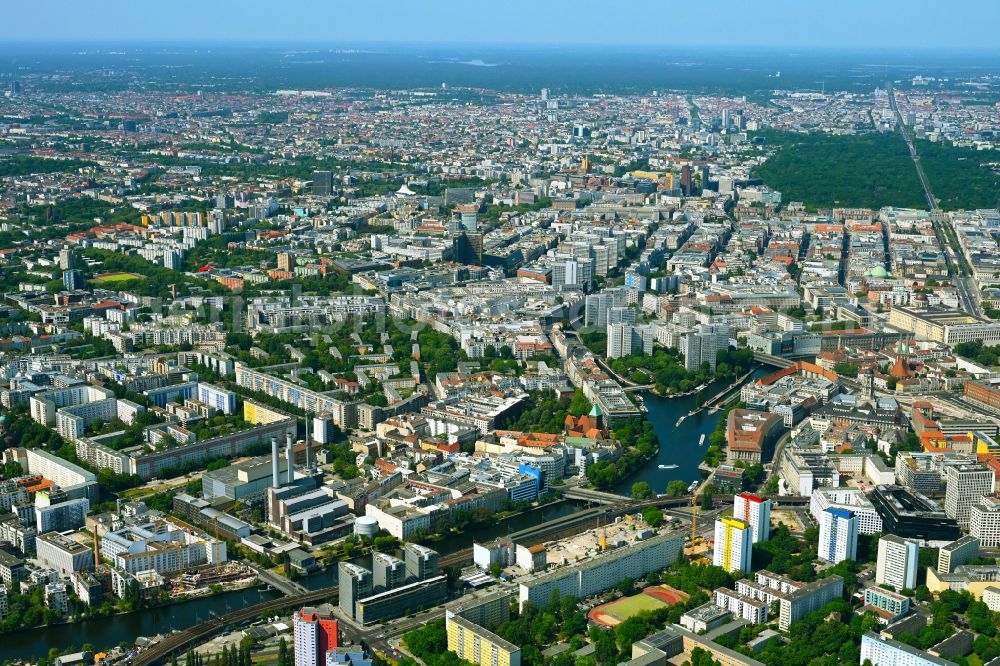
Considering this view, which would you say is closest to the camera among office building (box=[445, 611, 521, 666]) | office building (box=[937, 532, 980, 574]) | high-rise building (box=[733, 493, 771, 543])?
office building (box=[445, 611, 521, 666])

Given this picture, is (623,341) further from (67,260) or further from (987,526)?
(67,260)

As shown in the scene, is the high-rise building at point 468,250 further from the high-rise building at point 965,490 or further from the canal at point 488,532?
the high-rise building at point 965,490

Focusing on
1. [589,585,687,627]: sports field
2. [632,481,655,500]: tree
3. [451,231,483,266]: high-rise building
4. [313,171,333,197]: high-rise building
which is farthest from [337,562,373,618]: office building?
[313,171,333,197]: high-rise building

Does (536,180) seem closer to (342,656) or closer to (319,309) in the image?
(319,309)

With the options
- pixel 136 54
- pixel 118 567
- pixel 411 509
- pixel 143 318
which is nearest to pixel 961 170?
pixel 143 318

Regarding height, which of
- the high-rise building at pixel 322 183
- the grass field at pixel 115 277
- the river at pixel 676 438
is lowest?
the river at pixel 676 438

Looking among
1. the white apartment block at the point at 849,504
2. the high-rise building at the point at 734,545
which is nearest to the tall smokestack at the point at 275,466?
the high-rise building at the point at 734,545

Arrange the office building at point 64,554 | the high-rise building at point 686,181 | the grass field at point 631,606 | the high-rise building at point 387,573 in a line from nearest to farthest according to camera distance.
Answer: the grass field at point 631,606
the high-rise building at point 387,573
the office building at point 64,554
the high-rise building at point 686,181

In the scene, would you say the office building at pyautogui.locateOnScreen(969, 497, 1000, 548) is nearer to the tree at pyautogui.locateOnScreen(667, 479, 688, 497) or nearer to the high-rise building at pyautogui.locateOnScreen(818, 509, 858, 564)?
the high-rise building at pyautogui.locateOnScreen(818, 509, 858, 564)
